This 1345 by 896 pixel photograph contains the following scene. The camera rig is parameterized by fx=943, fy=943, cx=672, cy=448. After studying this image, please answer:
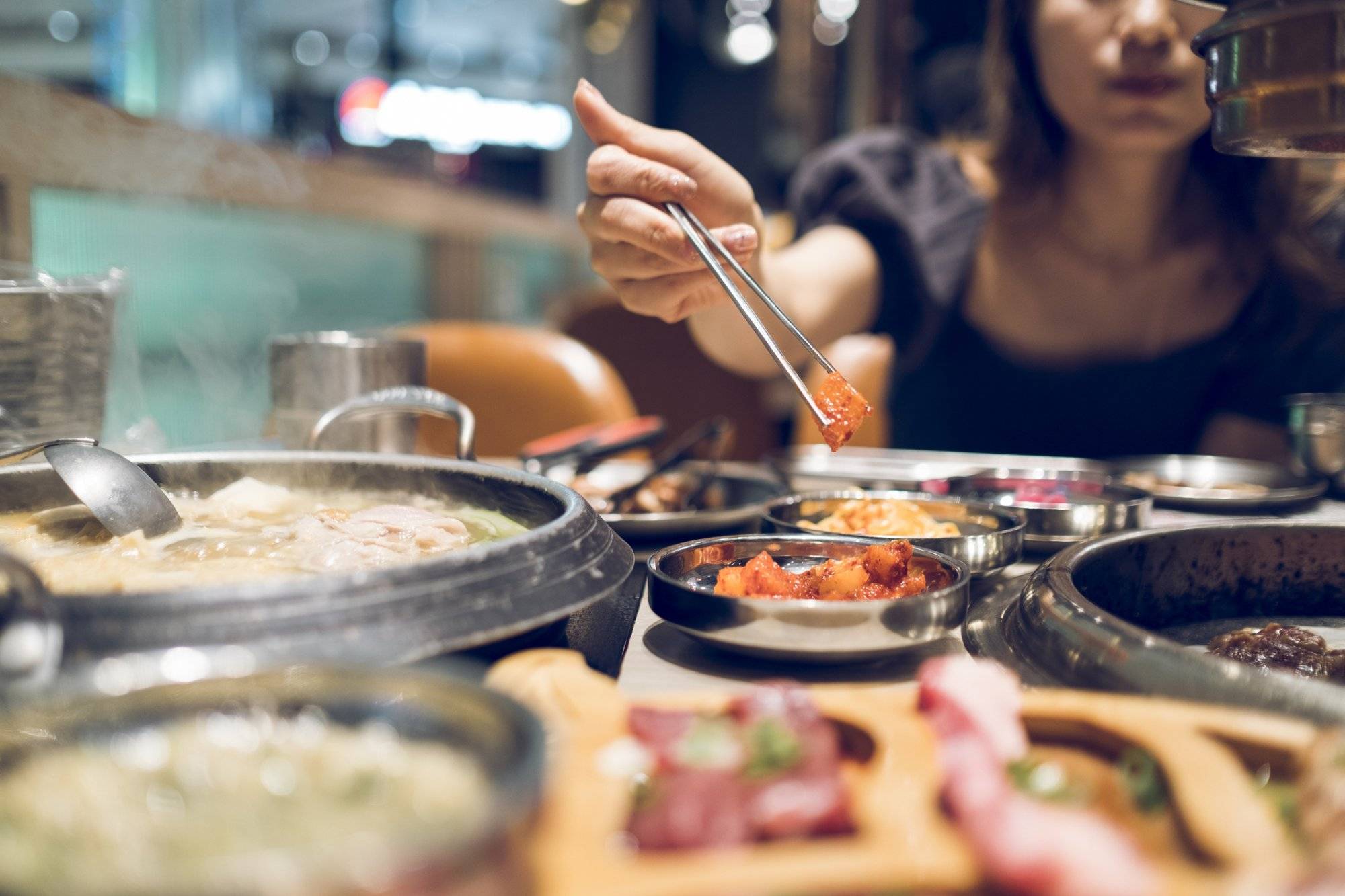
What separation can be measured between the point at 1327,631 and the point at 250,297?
118 inches

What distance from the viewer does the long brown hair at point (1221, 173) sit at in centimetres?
242

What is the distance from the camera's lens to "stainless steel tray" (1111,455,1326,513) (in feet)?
5.55

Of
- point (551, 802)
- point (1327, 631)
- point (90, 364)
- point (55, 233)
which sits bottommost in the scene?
point (1327, 631)

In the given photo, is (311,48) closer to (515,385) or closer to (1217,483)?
(515,385)

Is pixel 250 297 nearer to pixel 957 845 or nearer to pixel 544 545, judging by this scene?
pixel 544 545

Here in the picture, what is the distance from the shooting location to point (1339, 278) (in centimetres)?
243

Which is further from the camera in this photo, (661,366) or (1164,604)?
(661,366)

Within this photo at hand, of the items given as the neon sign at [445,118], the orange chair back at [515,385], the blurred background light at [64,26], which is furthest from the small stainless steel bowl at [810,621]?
the neon sign at [445,118]

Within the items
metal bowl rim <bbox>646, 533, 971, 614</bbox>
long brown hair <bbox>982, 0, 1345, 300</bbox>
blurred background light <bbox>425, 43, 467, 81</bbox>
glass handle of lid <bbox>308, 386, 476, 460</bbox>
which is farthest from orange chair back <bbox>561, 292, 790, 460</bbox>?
blurred background light <bbox>425, 43, 467, 81</bbox>

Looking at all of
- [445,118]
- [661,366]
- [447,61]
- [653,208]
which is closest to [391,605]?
[653,208]

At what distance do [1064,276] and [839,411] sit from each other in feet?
5.85

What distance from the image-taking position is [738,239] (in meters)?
1.33

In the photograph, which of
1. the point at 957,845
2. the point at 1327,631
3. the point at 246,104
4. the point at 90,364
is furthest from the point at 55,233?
the point at 246,104

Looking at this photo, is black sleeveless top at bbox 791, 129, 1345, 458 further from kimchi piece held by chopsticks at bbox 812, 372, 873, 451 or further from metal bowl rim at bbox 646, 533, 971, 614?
metal bowl rim at bbox 646, 533, 971, 614
